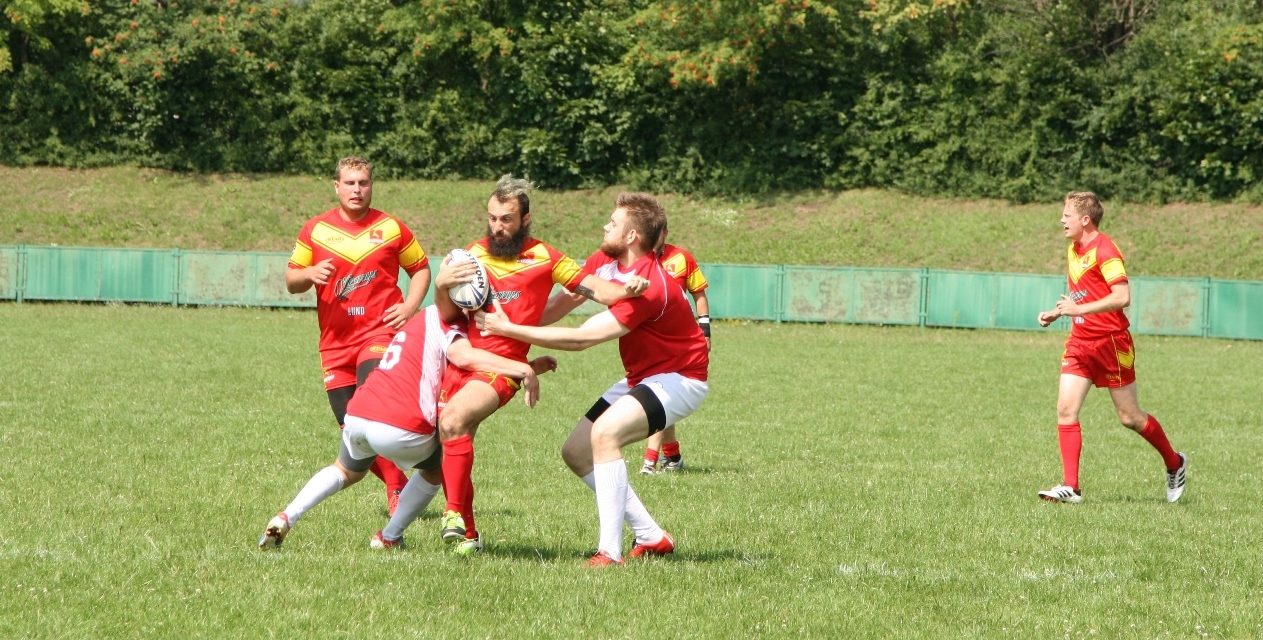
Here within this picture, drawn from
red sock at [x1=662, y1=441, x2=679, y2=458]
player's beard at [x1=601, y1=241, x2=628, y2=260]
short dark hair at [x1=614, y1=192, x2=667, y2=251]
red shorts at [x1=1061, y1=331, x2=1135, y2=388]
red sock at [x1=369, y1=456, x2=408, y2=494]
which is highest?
short dark hair at [x1=614, y1=192, x2=667, y2=251]

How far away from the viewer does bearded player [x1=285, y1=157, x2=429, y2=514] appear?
7.51 meters

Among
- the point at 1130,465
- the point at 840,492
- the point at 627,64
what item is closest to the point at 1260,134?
the point at 627,64

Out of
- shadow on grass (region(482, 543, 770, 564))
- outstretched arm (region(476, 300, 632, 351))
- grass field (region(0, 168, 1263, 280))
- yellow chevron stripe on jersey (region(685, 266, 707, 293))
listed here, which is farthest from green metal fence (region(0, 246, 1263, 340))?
outstretched arm (region(476, 300, 632, 351))

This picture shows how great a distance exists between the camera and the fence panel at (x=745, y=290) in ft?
97.2

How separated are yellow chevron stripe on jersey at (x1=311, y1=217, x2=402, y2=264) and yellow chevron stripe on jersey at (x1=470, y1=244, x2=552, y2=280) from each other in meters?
1.30

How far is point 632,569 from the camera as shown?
6031mm

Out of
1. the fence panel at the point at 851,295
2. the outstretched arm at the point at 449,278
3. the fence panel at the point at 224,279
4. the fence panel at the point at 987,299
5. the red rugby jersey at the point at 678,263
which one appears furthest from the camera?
the fence panel at the point at 224,279

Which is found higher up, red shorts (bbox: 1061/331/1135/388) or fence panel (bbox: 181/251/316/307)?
red shorts (bbox: 1061/331/1135/388)

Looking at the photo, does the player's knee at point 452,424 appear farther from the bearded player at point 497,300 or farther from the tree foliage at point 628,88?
the tree foliage at point 628,88

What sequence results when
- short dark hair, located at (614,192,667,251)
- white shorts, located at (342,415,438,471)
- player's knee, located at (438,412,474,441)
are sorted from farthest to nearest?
1. short dark hair, located at (614,192,667,251)
2. player's knee, located at (438,412,474,441)
3. white shorts, located at (342,415,438,471)

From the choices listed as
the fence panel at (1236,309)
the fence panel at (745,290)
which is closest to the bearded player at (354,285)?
the fence panel at (745,290)

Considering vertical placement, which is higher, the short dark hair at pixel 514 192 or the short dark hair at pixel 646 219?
the short dark hair at pixel 514 192

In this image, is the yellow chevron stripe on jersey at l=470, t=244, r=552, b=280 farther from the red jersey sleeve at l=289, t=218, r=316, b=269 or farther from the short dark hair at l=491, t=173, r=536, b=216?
the red jersey sleeve at l=289, t=218, r=316, b=269

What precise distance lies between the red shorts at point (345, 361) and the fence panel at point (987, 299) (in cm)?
2282
